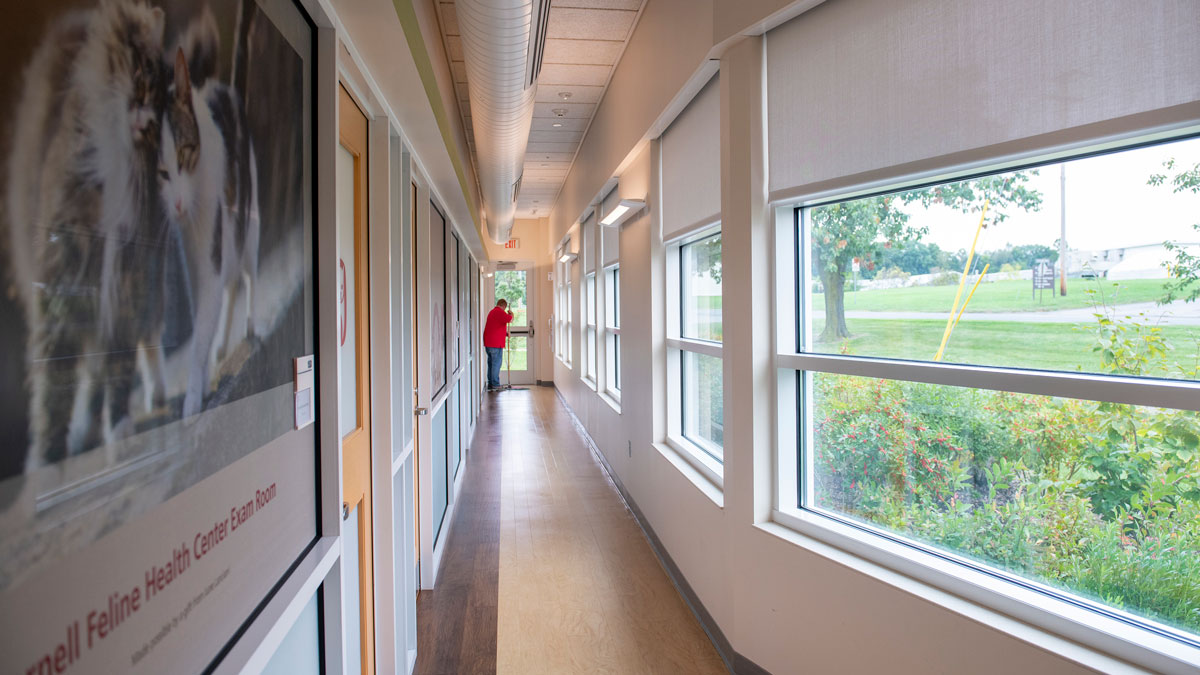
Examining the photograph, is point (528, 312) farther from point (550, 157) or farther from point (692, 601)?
point (692, 601)

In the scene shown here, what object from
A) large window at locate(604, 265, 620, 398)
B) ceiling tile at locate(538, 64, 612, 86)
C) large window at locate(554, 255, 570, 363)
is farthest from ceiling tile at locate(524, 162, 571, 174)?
ceiling tile at locate(538, 64, 612, 86)

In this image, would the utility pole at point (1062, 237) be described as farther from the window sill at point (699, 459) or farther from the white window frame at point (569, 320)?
the white window frame at point (569, 320)

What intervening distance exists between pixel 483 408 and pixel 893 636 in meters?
9.67

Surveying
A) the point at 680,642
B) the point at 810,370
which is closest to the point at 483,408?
the point at 680,642

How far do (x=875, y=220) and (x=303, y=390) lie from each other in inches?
80.3

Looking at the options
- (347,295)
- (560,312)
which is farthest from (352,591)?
(560,312)

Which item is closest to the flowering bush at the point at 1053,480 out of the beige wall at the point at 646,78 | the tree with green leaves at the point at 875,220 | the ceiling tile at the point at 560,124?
the tree with green leaves at the point at 875,220

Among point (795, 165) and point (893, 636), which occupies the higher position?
point (795, 165)

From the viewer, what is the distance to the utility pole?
174 centimetres

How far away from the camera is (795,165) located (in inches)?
100

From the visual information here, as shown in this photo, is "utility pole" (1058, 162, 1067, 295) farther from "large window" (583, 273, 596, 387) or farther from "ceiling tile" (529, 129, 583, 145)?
"large window" (583, 273, 596, 387)

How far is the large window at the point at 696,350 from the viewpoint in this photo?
3652 millimetres

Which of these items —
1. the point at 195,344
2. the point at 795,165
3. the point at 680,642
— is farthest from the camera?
the point at 680,642

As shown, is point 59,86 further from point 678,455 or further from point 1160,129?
point 678,455
